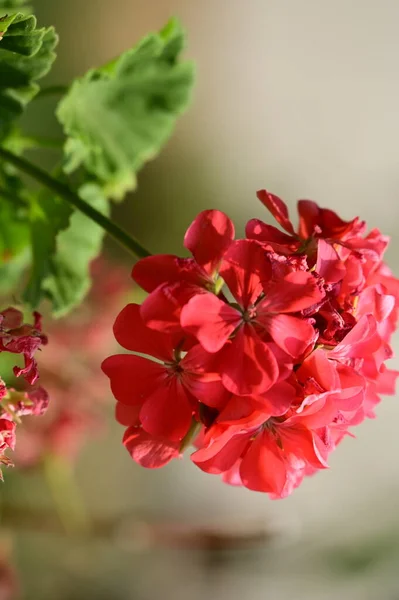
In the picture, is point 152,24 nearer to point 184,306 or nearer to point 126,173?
point 126,173

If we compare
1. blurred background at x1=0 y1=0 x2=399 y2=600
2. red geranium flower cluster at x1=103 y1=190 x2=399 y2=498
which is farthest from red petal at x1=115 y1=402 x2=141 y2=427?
blurred background at x1=0 y1=0 x2=399 y2=600

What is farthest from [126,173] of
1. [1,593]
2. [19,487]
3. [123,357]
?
[19,487]

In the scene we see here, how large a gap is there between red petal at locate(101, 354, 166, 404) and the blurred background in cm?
87

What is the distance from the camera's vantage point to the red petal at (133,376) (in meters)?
0.47

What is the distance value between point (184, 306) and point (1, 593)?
32.4 inches

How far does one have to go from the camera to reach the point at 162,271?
46cm

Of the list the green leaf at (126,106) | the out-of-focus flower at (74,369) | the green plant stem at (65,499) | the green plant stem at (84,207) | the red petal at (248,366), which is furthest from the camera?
the green plant stem at (65,499)

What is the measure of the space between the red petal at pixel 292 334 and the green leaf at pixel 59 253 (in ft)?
0.99

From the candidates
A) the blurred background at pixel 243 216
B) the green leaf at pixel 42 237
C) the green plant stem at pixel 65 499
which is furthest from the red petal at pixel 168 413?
the blurred background at pixel 243 216

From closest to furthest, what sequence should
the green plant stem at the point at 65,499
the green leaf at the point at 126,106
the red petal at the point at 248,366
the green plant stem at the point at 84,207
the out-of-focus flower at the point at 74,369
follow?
1. the red petal at the point at 248,366
2. the green plant stem at the point at 84,207
3. the green leaf at the point at 126,106
4. the out-of-focus flower at the point at 74,369
5. the green plant stem at the point at 65,499

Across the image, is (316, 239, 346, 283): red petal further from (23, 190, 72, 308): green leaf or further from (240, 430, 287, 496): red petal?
(23, 190, 72, 308): green leaf

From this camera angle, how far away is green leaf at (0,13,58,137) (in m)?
0.45

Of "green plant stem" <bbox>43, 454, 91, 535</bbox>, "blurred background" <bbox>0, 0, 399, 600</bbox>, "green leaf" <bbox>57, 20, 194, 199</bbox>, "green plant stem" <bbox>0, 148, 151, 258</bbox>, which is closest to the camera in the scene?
"green plant stem" <bbox>0, 148, 151, 258</bbox>

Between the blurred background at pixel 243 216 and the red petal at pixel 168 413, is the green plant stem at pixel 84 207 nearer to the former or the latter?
the red petal at pixel 168 413
